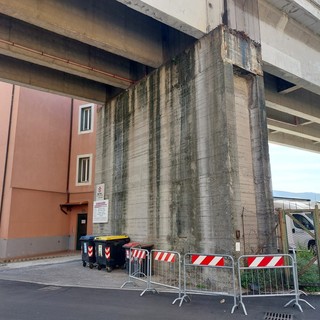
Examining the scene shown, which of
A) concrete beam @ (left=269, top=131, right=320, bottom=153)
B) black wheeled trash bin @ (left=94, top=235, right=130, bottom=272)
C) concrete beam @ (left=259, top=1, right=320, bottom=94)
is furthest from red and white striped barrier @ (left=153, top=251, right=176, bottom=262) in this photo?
concrete beam @ (left=269, top=131, right=320, bottom=153)

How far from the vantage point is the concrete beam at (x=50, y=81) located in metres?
12.5

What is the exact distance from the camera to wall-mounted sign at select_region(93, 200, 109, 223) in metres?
13.8

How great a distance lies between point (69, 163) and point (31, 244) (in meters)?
5.55

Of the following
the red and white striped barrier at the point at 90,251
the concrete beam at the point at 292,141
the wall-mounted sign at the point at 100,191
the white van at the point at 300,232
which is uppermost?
the concrete beam at the point at 292,141

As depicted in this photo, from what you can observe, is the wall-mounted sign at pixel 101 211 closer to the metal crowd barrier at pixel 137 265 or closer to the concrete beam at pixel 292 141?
the metal crowd barrier at pixel 137 265

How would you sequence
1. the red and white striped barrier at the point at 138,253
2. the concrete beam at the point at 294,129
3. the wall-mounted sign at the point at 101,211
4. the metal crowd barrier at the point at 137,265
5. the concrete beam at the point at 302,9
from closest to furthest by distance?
the red and white striped barrier at the point at 138,253, the metal crowd barrier at the point at 137,265, the concrete beam at the point at 302,9, the wall-mounted sign at the point at 101,211, the concrete beam at the point at 294,129

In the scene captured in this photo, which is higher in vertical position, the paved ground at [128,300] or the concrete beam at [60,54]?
the concrete beam at [60,54]

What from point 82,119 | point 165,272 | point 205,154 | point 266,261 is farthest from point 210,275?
point 82,119

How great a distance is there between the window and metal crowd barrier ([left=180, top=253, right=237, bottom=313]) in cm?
1442

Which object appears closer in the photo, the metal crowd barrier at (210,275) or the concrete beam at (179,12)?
the metal crowd barrier at (210,275)

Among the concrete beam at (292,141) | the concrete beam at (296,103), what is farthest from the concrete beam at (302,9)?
the concrete beam at (292,141)

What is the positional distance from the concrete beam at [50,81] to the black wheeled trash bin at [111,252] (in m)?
6.42

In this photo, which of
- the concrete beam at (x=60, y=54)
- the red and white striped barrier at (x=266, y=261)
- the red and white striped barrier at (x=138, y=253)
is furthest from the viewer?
the concrete beam at (x=60, y=54)

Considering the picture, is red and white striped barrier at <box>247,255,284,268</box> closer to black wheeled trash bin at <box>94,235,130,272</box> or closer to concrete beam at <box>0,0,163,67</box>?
black wheeled trash bin at <box>94,235,130,272</box>
